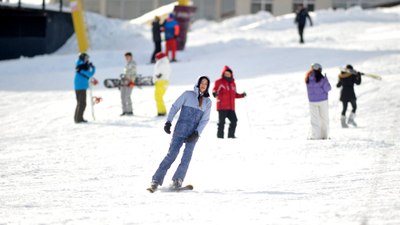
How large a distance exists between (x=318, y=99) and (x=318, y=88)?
20cm

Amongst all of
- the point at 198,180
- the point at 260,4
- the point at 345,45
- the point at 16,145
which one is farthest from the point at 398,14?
the point at 198,180

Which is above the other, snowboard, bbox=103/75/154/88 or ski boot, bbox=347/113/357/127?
snowboard, bbox=103/75/154/88

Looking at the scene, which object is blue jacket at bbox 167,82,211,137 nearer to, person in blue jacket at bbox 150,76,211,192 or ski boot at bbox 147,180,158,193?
person in blue jacket at bbox 150,76,211,192

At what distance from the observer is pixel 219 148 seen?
13.7 metres

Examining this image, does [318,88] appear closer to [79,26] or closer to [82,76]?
[82,76]

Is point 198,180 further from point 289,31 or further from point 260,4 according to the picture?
point 260,4

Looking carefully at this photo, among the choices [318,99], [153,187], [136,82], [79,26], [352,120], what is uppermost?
[79,26]

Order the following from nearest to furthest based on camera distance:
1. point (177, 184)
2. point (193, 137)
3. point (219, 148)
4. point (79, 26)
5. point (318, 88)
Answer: point (193, 137) → point (177, 184) → point (219, 148) → point (318, 88) → point (79, 26)

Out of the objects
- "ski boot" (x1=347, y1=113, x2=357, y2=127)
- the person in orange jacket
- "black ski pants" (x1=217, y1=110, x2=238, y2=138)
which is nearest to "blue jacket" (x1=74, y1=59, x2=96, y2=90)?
"black ski pants" (x1=217, y1=110, x2=238, y2=138)

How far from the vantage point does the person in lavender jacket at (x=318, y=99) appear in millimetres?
15125

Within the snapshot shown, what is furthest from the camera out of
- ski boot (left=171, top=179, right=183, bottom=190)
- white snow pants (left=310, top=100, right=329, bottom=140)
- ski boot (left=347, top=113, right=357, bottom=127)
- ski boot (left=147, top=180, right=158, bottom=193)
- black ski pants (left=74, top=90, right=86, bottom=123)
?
black ski pants (left=74, top=90, right=86, bottom=123)

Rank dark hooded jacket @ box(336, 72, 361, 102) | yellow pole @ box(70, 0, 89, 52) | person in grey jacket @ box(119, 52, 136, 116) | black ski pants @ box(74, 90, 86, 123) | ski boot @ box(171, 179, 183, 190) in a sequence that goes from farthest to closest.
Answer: yellow pole @ box(70, 0, 89, 52)
person in grey jacket @ box(119, 52, 136, 116)
black ski pants @ box(74, 90, 86, 123)
dark hooded jacket @ box(336, 72, 361, 102)
ski boot @ box(171, 179, 183, 190)

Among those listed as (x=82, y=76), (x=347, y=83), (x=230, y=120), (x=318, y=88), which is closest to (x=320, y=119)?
(x=318, y=88)

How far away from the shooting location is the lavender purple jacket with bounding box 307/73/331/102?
15.1m
